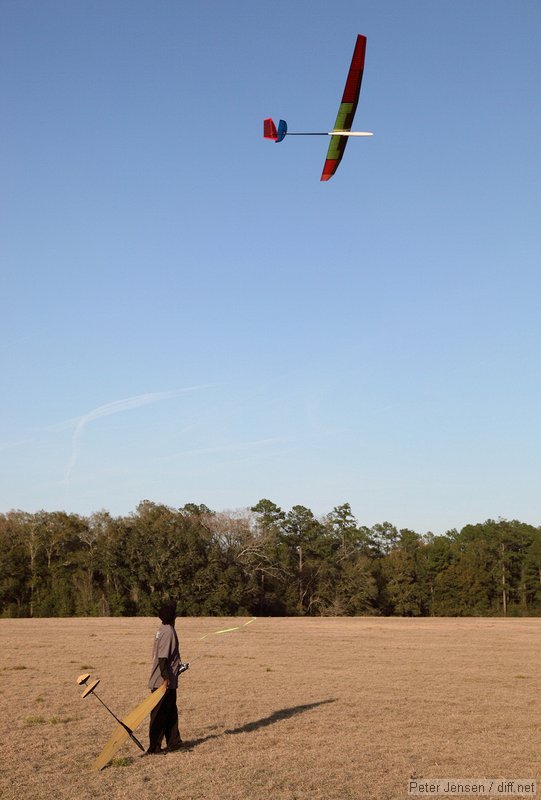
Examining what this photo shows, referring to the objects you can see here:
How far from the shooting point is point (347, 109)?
49.9 ft

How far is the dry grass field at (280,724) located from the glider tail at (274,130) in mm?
11920

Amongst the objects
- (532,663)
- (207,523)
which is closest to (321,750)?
(532,663)

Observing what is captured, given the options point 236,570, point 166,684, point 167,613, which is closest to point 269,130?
point 167,613

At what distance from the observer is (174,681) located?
11141mm

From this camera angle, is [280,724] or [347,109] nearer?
[280,724]

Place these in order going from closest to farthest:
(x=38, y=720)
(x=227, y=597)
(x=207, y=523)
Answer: (x=38, y=720)
(x=227, y=597)
(x=207, y=523)

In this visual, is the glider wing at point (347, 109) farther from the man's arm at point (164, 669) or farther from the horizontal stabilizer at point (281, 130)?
the man's arm at point (164, 669)

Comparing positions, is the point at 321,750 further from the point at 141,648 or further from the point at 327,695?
the point at 141,648

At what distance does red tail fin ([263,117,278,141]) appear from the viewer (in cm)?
1588

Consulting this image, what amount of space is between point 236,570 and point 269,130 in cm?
5378

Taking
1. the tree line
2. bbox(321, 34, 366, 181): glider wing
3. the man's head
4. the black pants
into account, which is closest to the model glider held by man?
bbox(321, 34, 366, 181): glider wing

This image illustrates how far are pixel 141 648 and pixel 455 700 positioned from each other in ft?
53.2

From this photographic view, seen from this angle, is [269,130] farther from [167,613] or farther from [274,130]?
[167,613]

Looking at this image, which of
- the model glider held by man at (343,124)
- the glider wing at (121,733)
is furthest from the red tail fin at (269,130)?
the glider wing at (121,733)
